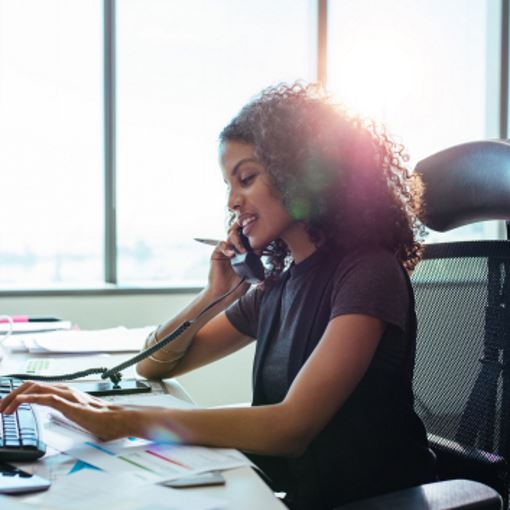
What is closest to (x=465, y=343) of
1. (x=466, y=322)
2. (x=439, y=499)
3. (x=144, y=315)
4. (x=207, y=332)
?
(x=466, y=322)

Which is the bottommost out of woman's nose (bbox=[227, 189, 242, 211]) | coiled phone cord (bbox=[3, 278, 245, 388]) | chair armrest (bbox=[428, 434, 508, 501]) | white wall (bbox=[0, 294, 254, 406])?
white wall (bbox=[0, 294, 254, 406])

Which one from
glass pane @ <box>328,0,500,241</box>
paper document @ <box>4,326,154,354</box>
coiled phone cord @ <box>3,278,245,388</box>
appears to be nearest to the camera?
coiled phone cord @ <box>3,278,245,388</box>

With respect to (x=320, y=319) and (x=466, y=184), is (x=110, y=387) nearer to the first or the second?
(x=320, y=319)

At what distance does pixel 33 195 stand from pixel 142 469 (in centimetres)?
247

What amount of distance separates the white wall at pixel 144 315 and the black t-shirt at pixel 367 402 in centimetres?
202

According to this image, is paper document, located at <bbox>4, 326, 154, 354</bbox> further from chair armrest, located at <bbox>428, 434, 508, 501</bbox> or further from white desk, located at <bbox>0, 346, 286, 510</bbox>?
white desk, located at <bbox>0, 346, 286, 510</bbox>

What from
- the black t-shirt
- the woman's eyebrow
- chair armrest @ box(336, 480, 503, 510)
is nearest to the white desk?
chair armrest @ box(336, 480, 503, 510)

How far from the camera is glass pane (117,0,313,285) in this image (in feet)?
10.3

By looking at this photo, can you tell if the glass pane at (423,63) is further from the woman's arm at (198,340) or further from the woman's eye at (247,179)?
the woman's eye at (247,179)

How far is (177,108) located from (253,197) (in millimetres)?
2128

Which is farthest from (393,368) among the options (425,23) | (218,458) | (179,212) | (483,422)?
(425,23)

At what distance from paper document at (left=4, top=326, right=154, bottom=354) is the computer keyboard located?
0.64 metres

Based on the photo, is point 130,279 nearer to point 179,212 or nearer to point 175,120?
point 179,212

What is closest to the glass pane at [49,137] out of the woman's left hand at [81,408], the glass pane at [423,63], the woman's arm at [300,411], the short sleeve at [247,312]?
the glass pane at [423,63]
